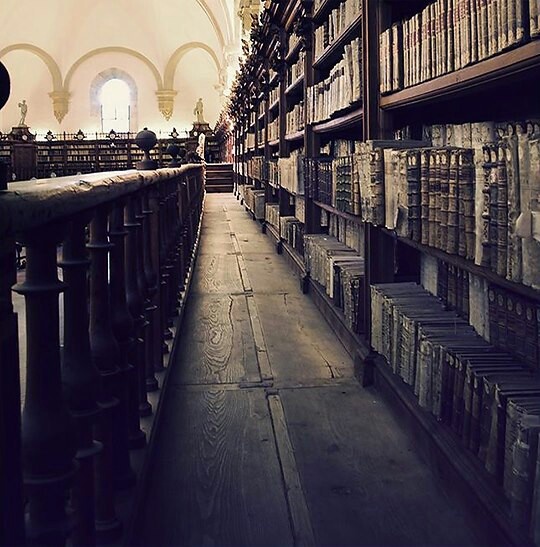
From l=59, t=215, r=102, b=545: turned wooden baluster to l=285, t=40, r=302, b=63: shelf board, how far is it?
14.4 feet

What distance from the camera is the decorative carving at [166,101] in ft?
88.6

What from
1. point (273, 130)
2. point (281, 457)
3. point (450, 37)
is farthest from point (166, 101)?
point (281, 457)

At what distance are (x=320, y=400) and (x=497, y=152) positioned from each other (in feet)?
4.38

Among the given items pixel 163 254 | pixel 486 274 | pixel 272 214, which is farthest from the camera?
pixel 272 214

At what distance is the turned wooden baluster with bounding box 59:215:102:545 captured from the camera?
1.08 m

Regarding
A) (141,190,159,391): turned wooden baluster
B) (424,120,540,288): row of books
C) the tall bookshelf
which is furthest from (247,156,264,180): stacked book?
(424,120,540,288): row of books

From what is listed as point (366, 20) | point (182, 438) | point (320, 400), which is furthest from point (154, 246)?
point (366, 20)

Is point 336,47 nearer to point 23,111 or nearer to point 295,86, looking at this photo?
point 295,86

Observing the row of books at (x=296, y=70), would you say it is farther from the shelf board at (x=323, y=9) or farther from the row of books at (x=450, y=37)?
the row of books at (x=450, y=37)

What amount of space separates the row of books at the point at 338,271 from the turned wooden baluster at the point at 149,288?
97cm

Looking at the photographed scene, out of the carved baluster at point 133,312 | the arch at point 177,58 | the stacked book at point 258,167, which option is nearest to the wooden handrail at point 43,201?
the carved baluster at point 133,312

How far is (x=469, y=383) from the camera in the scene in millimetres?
1772

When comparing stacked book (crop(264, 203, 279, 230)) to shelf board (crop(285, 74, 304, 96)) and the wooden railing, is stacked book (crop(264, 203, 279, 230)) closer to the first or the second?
shelf board (crop(285, 74, 304, 96))

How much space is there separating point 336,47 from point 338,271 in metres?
1.26
